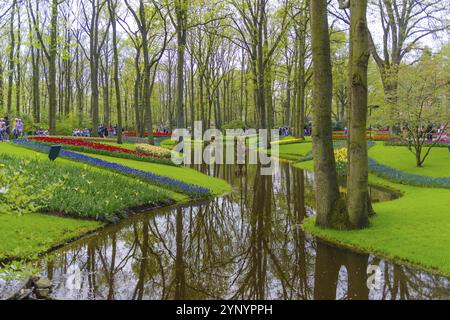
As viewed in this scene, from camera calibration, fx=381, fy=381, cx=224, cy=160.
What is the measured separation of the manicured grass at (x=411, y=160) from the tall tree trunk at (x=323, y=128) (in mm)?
9510

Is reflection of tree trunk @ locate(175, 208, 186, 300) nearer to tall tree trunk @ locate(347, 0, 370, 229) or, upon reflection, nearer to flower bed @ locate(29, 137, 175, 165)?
tall tree trunk @ locate(347, 0, 370, 229)

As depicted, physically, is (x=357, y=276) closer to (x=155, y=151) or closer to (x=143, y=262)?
(x=143, y=262)

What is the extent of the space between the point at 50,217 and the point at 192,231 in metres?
3.21

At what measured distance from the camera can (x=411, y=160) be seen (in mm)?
19922

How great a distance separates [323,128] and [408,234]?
9.10ft

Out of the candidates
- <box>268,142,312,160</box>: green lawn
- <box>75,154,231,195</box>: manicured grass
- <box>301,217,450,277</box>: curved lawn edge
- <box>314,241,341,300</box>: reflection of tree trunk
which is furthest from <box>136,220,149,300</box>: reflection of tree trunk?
<box>268,142,312,160</box>: green lawn

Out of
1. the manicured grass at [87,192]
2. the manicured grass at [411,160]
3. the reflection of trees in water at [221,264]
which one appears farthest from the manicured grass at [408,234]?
the manicured grass at [411,160]

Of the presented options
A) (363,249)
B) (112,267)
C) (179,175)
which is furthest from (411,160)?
(112,267)

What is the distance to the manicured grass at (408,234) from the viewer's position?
6543 millimetres

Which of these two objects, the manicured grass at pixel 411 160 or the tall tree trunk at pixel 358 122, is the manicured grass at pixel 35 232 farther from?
the manicured grass at pixel 411 160

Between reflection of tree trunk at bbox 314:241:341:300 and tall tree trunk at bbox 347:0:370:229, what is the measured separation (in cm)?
135

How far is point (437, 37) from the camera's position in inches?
983

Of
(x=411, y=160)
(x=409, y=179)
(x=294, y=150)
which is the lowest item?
(x=409, y=179)
